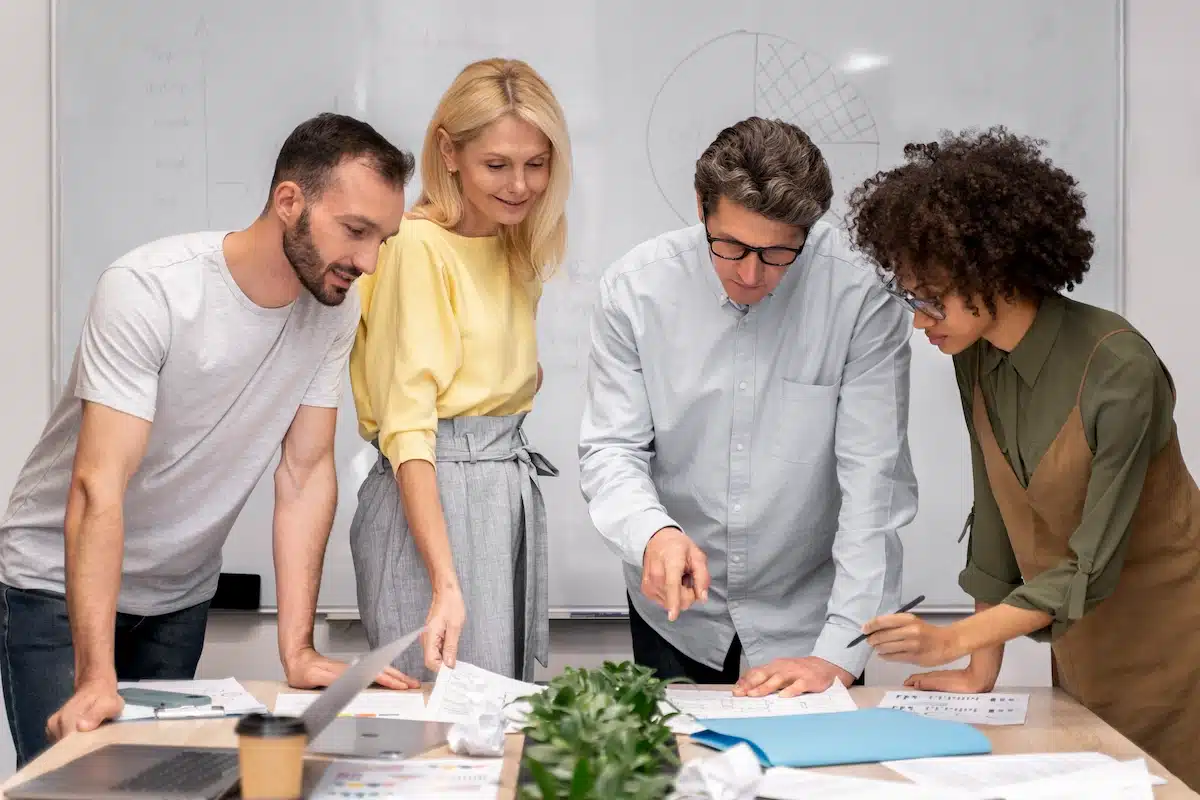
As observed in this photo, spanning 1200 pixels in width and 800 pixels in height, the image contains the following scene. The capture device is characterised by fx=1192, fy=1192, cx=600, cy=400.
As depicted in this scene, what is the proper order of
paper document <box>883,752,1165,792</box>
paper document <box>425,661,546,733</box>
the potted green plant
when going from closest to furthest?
the potted green plant, paper document <box>883,752,1165,792</box>, paper document <box>425,661,546,733</box>

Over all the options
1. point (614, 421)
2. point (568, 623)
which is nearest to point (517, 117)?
point (614, 421)

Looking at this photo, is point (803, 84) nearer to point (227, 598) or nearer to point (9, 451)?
point (227, 598)

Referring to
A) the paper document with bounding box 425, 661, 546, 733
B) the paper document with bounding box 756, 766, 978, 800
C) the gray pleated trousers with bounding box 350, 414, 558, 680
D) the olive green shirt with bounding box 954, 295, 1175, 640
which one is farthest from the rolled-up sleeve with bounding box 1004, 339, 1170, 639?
the gray pleated trousers with bounding box 350, 414, 558, 680

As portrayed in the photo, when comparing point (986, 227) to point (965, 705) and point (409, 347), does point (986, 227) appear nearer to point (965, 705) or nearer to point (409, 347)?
point (965, 705)

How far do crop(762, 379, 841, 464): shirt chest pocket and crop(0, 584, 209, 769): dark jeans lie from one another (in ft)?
3.39

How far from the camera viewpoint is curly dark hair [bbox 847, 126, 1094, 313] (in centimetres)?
159

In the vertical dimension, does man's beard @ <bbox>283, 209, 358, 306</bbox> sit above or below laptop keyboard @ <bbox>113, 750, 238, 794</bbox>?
above

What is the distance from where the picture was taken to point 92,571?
5.32 feet

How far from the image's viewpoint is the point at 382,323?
6.35ft

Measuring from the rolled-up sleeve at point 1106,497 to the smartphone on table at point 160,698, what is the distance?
1085 mm

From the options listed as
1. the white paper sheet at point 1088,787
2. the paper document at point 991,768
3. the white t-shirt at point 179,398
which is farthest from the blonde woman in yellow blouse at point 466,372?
the white paper sheet at point 1088,787

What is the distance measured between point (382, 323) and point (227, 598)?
3.67ft

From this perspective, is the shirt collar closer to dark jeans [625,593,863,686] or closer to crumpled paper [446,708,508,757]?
dark jeans [625,593,863,686]

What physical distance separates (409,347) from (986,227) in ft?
2.85
